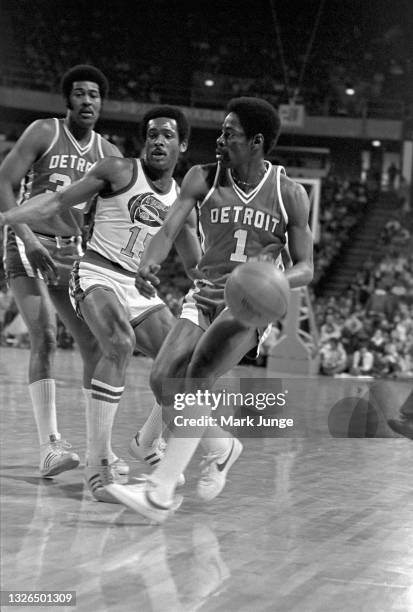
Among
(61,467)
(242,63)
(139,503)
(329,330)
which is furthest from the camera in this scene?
(242,63)

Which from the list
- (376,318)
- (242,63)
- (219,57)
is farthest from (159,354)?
(219,57)

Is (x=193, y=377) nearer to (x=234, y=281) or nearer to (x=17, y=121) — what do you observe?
(x=234, y=281)

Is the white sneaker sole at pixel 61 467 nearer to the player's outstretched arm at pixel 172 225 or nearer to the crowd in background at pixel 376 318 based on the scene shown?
the player's outstretched arm at pixel 172 225

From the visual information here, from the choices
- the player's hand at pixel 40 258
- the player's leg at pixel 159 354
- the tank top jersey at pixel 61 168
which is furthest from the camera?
the tank top jersey at pixel 61 168

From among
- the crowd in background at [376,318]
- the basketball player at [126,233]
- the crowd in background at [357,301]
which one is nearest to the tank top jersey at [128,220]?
the basketball player at [126,233]

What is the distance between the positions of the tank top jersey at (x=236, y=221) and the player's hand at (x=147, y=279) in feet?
1.38

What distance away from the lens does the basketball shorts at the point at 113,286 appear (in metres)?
4.61

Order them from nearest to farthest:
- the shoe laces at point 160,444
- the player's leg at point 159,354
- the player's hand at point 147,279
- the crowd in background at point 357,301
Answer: the player's hand at point 147,279, the player's leg at point 159,354, the shoe laces at point 160,444, the crowd in background at point 357,301

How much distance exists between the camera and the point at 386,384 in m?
12.6

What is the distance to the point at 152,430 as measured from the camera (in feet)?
16.1

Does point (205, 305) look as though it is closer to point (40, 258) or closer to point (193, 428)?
point (193, 428)

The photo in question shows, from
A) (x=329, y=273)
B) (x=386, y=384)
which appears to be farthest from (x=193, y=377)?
(x=329, y=273)

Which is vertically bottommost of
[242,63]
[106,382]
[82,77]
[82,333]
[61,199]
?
[106,382]

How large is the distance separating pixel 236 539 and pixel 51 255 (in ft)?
7.11
